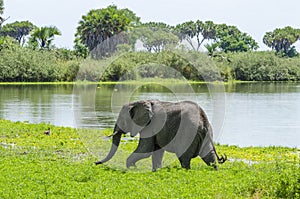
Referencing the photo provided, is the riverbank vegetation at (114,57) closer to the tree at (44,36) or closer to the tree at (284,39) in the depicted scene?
the tree at (44,36)

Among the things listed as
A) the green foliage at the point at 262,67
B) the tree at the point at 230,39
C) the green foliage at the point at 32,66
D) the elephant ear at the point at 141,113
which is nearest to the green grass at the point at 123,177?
the elephant ear at the point at 141,113

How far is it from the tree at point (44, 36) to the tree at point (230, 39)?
165 feet

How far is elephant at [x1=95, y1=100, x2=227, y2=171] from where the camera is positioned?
11375 mm

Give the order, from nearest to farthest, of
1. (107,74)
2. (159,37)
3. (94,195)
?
(94,195), (159,37), (107,74)

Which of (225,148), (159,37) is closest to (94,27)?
(159,37)

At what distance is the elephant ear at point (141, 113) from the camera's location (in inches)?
454

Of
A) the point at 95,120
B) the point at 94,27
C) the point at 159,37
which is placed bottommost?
the point at 95,120

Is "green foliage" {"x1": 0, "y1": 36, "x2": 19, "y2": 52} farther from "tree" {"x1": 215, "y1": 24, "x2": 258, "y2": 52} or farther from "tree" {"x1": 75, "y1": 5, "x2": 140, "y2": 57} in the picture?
"tree" {"x1": 215, "y1": 24, "x2": 258, "y2": 52}

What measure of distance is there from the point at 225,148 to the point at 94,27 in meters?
61.9

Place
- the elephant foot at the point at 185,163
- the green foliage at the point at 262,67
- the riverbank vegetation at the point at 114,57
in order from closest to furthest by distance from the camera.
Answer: the elephant foot at the point at 185,163 < the riverbank vegetation at the point at 114,57 < the green foliage at the point at 262,67

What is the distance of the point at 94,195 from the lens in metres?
8.62

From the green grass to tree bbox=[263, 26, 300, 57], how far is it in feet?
407

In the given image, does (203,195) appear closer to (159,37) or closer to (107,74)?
(159,37)

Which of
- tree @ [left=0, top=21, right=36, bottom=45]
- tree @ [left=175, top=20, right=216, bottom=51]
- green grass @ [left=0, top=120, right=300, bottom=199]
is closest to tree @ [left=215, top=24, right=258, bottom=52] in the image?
tree @ [left=175, top=20, right=216, bottom=51]
